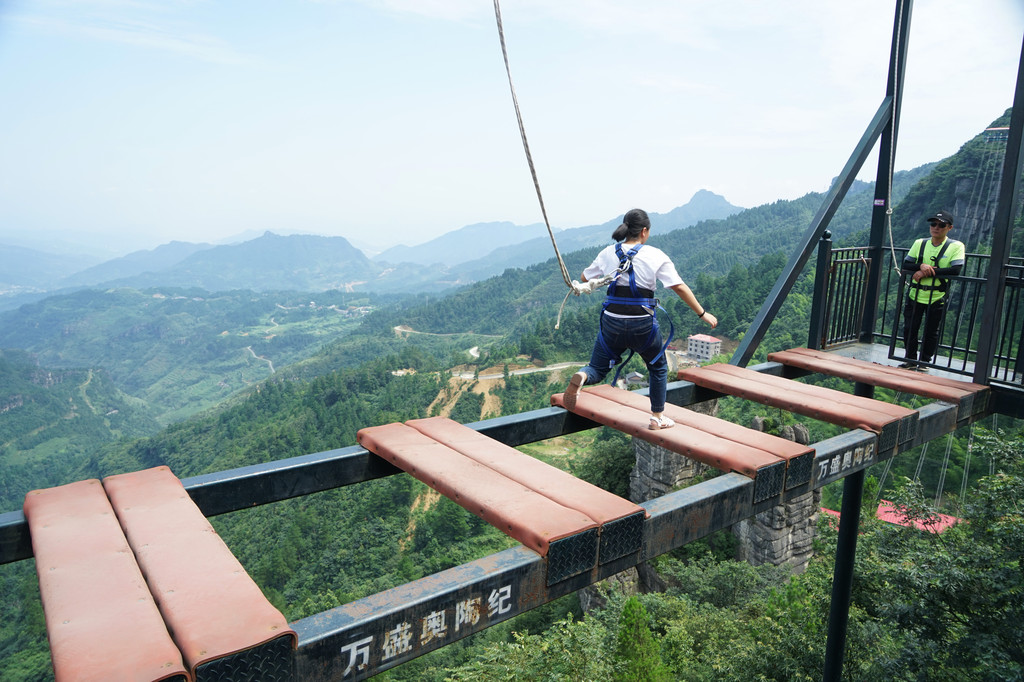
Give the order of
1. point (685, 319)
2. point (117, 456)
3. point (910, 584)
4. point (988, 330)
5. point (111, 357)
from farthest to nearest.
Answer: point (111, 357) → point (117, 456) → point (685, 319) → point (910, 584) → point (988, 330)

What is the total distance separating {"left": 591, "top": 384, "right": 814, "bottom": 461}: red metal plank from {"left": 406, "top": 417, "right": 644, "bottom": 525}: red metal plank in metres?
0.96

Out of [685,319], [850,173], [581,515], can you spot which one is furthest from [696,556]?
[685,319]

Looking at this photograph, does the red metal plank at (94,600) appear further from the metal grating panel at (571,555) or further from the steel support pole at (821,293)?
the steel support pole at (821,293)

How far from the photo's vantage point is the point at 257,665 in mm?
1755

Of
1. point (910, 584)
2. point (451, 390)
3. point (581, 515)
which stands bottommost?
point (451, 390)

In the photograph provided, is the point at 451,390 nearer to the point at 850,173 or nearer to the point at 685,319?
the point at 685,319

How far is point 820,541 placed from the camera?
17.6 m

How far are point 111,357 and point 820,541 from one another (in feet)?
665

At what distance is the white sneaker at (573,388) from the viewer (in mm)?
4066

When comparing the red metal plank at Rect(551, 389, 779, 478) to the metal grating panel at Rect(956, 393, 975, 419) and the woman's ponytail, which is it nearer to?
the woman's ponytail

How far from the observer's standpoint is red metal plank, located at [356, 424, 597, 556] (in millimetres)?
2467

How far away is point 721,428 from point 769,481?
625 mm

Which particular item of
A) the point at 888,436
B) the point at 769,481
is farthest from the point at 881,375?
the point at 769,481

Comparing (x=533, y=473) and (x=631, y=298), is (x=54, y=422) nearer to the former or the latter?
(x=631, y=298)
